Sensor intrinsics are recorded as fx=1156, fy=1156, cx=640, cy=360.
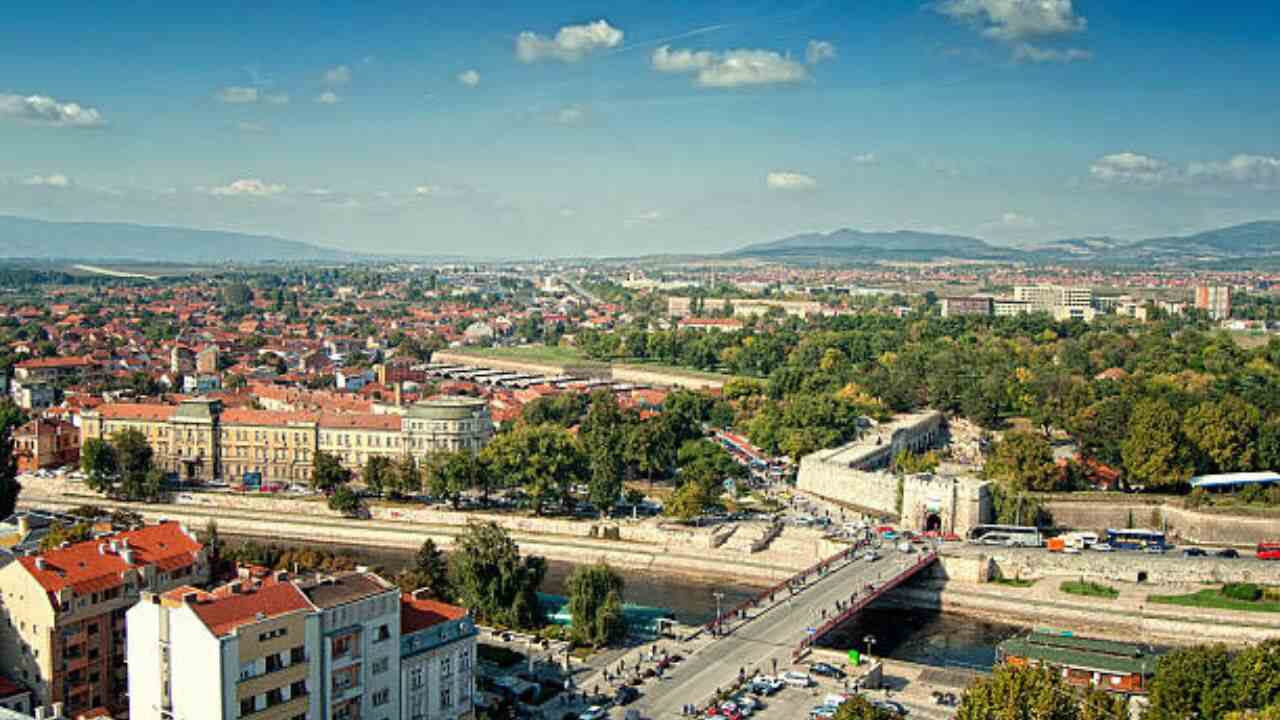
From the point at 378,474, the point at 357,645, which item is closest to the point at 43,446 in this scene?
the point at 378,474

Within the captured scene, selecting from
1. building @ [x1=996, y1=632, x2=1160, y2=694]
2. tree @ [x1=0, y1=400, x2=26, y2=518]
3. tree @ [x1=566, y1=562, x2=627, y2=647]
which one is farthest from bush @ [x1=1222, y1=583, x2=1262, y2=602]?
tree @ [x1=0, y1=400, x2=26, y2=518]

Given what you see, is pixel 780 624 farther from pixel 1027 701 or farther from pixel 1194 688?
pixel 1194 688

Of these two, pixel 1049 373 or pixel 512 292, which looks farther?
pixel 512 292

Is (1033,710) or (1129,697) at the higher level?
(1033,710)

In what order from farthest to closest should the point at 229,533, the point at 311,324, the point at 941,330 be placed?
the point at 311,324, the point at 941,330, the point at 229,533

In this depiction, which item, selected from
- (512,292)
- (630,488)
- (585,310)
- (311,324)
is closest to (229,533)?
(630,488)

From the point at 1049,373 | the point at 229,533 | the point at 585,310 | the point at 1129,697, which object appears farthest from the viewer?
the point at 585,310

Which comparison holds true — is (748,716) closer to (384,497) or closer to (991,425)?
(384,497)
